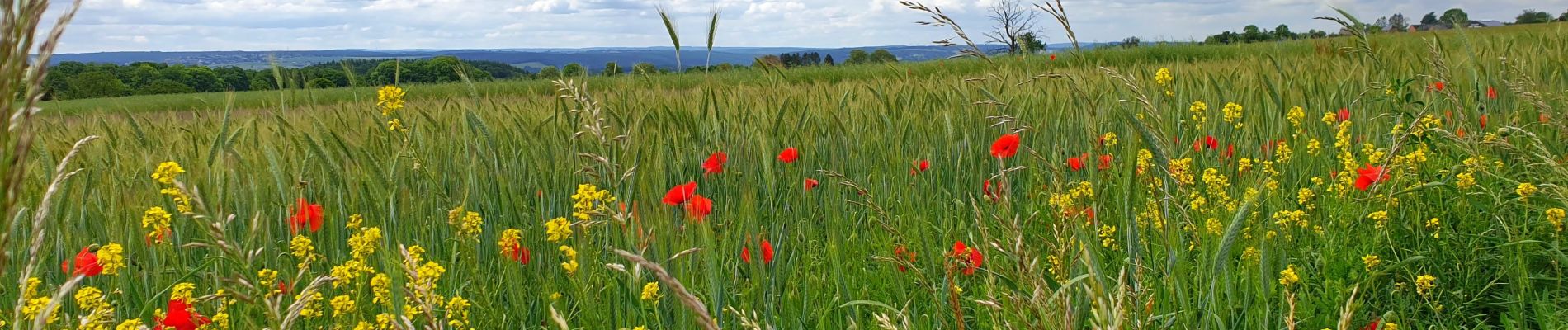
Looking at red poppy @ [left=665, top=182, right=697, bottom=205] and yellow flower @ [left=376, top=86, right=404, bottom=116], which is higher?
yellow flower @ [left=376, top=86, right=404, bottom=116]

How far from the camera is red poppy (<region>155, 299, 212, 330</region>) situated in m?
1.18

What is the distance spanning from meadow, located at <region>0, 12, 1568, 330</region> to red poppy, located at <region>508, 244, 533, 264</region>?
0.02 meters

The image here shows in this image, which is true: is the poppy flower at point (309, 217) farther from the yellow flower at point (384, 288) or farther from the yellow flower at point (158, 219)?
the yellow flower at point (384, 288)

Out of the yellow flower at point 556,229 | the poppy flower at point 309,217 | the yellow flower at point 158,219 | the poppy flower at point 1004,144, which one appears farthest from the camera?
the poppy flower at point 1004,144

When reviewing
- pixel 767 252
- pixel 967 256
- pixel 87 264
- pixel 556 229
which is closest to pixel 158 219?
pixel 87 264

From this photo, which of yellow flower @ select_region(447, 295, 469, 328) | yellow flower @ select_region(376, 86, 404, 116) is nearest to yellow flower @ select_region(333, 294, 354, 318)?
yellow flower @ select_region(447, 295, 469, 328)

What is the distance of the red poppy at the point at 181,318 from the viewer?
118 cm

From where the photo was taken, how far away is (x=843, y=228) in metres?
2.03

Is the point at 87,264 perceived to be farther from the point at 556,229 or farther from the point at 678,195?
the point at 678,195

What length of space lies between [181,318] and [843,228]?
1.23m

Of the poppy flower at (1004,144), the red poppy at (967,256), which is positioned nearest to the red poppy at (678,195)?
the red poppy at (967,256)

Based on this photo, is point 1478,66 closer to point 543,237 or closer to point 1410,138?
point 1410,138

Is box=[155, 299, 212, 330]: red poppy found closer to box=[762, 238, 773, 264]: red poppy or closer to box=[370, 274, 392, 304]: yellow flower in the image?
box=[370, 274, 392, 304]: yellow flower

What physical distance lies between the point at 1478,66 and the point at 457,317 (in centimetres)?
330
